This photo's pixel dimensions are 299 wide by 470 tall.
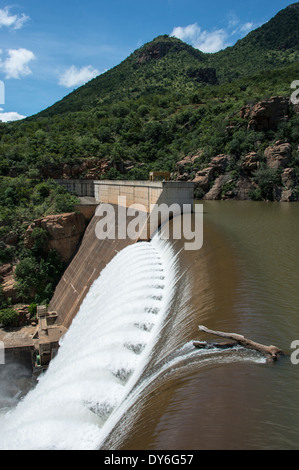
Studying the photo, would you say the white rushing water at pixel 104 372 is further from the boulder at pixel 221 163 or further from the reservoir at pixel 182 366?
the boulder at pixel 221 163

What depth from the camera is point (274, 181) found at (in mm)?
35406

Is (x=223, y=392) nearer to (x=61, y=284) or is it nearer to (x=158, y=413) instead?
(x=158, y=413)

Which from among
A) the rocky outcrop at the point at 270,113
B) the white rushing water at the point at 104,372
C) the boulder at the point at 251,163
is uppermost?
the rocky outcrop at the point at 270,113

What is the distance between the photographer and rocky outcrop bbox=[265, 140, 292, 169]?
36500 mm

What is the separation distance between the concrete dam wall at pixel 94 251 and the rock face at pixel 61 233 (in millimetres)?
781

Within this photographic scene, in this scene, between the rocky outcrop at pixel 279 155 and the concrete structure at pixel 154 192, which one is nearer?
the concrete structure at pixel 154 192

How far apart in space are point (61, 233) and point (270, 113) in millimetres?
27420

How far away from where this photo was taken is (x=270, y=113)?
39.2 metres

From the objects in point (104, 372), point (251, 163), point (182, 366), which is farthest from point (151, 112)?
point (182, 366)

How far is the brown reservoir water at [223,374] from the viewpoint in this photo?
4.47 metres

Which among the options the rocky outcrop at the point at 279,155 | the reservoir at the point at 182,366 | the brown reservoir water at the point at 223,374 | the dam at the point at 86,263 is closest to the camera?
the brown reservoir water at the point at 223,374

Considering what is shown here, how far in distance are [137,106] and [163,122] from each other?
39.0ft

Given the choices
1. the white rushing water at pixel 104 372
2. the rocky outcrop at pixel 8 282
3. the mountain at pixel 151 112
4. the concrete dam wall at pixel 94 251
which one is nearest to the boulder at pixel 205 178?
the mountain at pixel 151 112

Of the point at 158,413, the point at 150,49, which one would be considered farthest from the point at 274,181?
the point at 150,49
